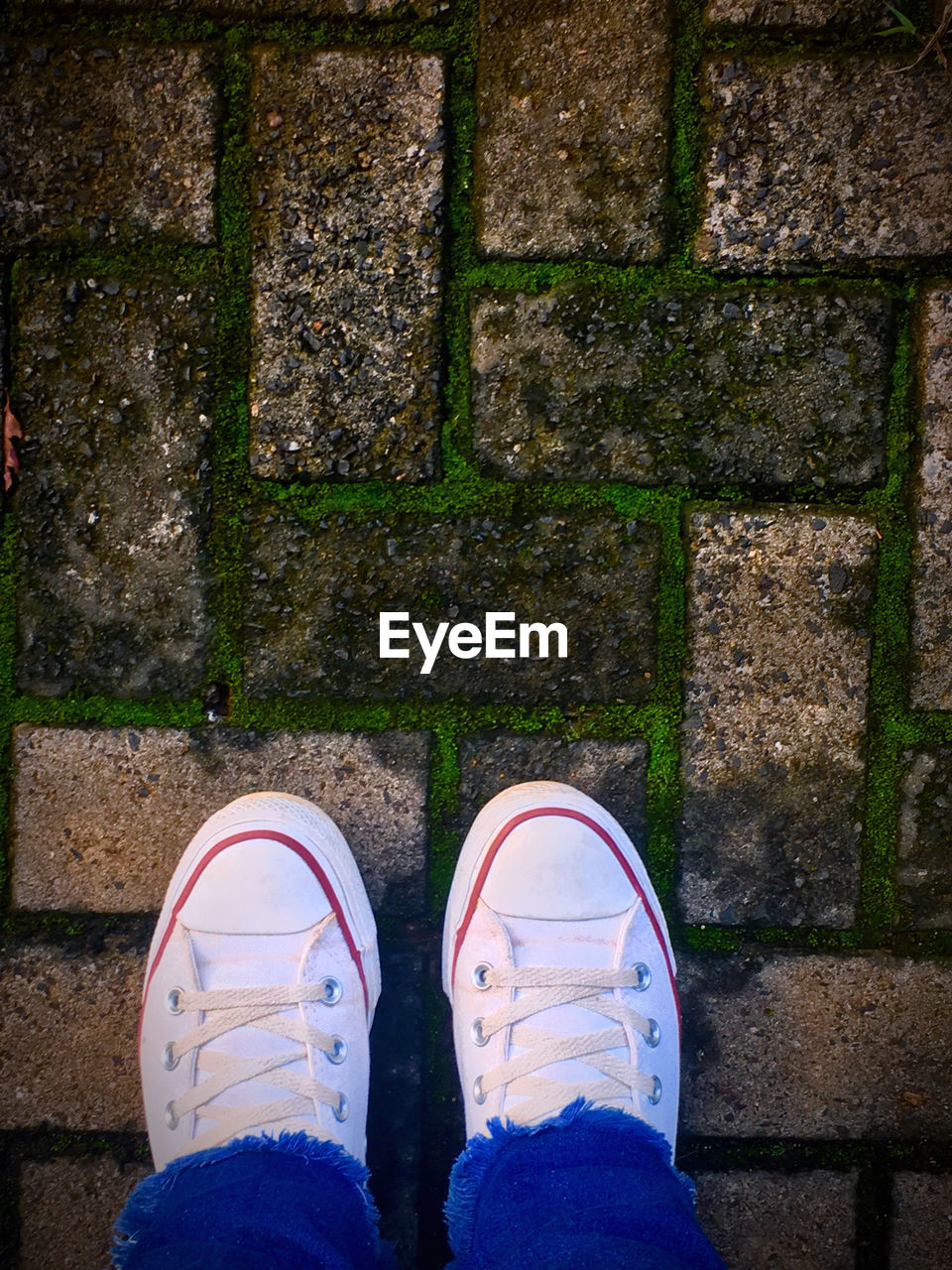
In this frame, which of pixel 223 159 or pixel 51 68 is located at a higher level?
pixel 51 68

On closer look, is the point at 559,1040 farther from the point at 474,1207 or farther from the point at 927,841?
the point at 927,841

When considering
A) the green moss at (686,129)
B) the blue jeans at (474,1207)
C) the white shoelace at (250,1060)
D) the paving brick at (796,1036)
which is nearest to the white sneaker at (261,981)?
the white shoelace at (250,1060)

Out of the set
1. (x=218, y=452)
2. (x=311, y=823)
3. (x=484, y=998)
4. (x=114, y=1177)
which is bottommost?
(x=114, y=1177)

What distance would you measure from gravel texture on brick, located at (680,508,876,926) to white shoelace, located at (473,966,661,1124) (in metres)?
0.24

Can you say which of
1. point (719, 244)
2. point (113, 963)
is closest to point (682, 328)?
point (719, 244)

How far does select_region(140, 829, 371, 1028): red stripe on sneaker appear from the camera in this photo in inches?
56.4

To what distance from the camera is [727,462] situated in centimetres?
146

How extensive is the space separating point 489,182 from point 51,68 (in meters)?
0.84

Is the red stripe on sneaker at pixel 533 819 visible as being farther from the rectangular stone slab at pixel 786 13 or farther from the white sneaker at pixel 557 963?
the rectangular stone slab at pixel 786 13

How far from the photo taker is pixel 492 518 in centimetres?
146

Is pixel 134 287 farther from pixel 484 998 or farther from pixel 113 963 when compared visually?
pixel 484 998

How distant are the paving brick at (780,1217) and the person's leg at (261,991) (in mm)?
716

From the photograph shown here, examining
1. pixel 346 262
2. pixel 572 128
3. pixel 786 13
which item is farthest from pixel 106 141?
pixel 786 13

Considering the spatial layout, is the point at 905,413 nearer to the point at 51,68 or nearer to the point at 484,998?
the point at 484,998
